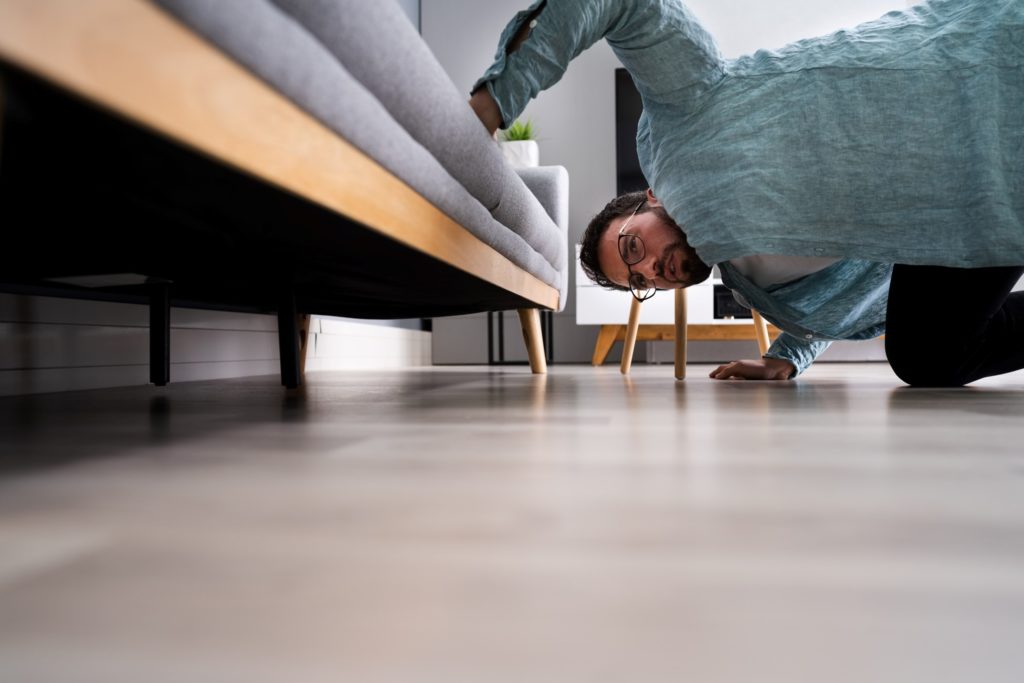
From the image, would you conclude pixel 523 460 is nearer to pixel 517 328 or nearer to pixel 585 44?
pixel 585 44

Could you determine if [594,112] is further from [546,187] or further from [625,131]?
[546,187]

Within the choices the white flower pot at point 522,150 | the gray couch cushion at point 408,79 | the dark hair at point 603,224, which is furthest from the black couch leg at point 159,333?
the white flower pot at point 522,150

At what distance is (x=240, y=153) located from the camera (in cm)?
41

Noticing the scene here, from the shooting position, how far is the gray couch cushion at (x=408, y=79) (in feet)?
1.92

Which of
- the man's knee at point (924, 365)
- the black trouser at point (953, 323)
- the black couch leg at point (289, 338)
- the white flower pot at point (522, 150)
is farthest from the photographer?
the white flower pot at point (522, 150)

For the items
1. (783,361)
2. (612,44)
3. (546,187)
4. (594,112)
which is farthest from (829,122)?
(594,112)

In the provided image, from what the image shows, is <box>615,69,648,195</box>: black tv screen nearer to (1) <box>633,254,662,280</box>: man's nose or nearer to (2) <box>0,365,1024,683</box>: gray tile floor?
(1) <box>633,254,662,280</box>: man's nose

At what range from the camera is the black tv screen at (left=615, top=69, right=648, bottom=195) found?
3811 millimetres

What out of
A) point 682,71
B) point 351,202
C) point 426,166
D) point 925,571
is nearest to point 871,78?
point 682,71

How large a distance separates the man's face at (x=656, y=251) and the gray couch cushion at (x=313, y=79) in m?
0.51

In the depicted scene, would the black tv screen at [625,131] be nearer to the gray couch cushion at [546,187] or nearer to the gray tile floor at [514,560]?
the gray couch cushion at [546,187]

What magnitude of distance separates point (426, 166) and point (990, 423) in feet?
2.16

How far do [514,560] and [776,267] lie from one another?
1.07 m

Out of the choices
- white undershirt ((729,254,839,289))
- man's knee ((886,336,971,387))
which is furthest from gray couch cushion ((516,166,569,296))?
man's knee ((886,336,971,387))
